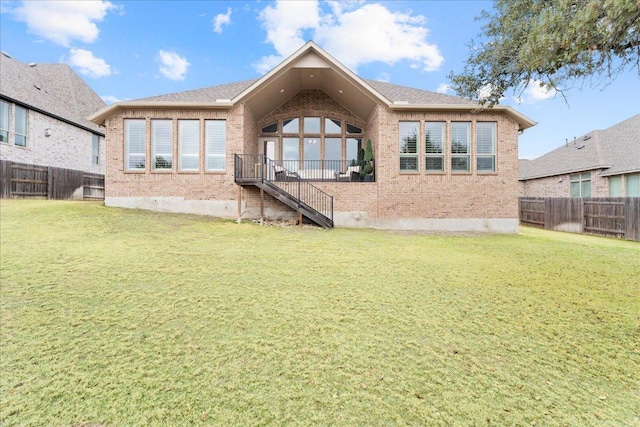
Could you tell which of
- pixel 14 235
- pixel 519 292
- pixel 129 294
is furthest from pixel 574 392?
pixel 14 235

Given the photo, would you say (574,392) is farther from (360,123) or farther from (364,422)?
(360,123)

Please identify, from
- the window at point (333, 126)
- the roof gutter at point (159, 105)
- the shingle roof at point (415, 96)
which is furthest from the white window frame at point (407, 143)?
the roof gutter at point (159, 105)

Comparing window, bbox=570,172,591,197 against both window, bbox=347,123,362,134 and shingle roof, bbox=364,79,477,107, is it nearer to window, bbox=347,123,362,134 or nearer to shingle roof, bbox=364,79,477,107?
shingle roof, bbox=364,79,477,107

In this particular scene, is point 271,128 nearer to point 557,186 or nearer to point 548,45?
point 548,45

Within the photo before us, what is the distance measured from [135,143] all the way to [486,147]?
1486 centimetres

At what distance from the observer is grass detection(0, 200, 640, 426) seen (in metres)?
2.35

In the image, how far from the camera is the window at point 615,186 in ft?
53.6

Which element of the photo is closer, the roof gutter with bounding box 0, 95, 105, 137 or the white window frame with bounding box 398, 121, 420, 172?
the white window frame with bounding box 398, 121, 420, 172

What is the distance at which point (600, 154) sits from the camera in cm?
1805

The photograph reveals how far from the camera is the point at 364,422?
7.24ft

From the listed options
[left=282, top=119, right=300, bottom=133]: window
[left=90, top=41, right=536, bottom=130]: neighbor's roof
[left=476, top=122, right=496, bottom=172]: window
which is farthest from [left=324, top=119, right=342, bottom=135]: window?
[left=476, top=122, right=496, bottom=172]: window

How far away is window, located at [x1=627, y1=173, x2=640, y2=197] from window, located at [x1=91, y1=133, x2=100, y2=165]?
1276 inches

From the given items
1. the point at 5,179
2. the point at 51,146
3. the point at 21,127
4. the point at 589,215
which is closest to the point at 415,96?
the point at 589,215

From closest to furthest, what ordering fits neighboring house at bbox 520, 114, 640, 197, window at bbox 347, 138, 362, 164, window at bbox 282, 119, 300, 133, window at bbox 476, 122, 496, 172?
window at bbox 476, 122, 496, 172
window at bbox 282, 119, 300, 133
window at bbox 347, 138, 362, 164
neighboring house at bbox 520, 114, 640, 197
